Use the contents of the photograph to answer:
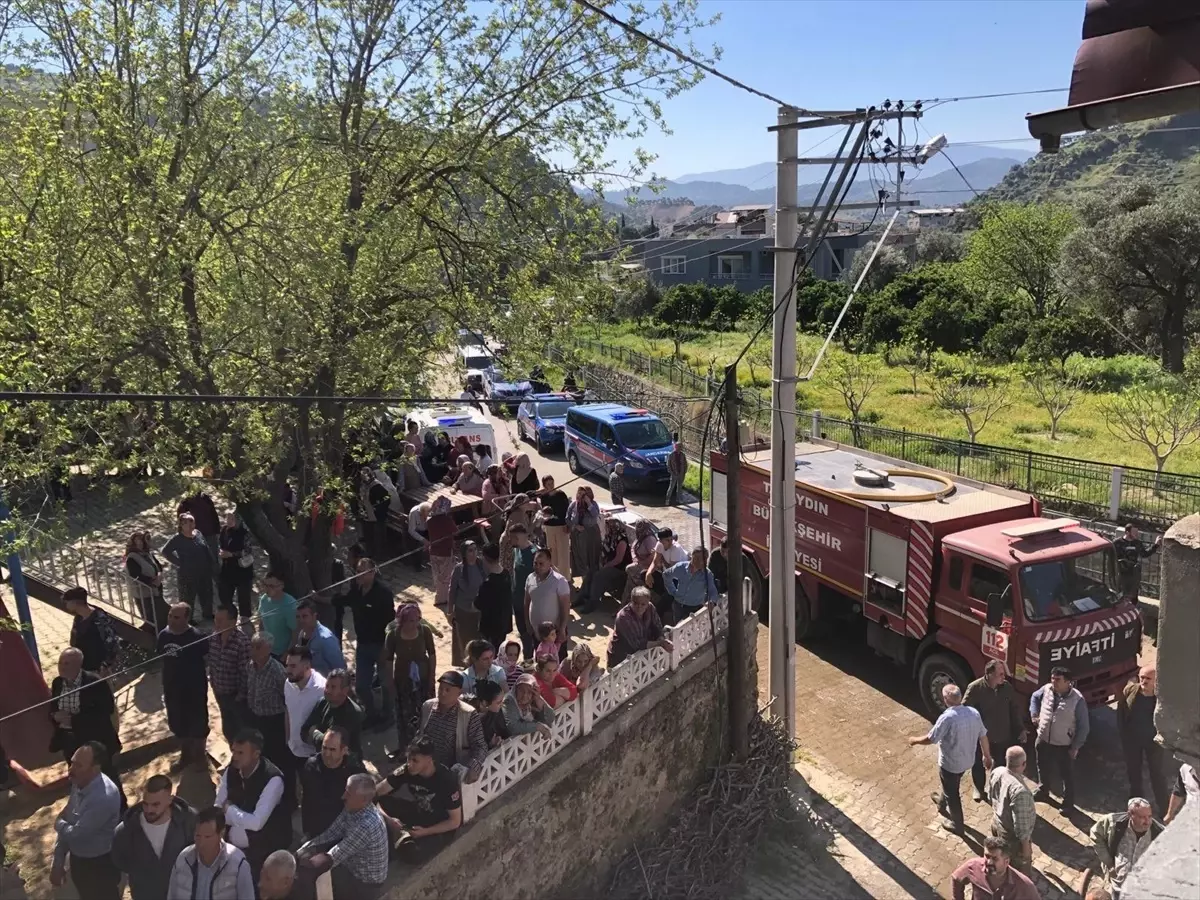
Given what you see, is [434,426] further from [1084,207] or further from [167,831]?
[1084,207]

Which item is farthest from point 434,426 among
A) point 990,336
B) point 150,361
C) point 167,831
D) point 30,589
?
point 990,336

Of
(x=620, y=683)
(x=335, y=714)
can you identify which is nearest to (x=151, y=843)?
(x=335, y=714)

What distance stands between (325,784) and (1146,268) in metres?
38.7

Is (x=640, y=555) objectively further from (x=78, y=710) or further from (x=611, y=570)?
(x=78, y=710)

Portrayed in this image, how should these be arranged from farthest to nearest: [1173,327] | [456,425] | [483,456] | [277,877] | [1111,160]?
[1111,160], [1173,327], [456,425], [483,456], [277,877]

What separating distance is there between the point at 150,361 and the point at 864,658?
30.5ft

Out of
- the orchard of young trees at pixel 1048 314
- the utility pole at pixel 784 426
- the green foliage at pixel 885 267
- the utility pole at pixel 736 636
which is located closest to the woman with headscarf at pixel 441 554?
the utility pole at pixel 736 636

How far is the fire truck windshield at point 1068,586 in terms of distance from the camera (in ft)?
29.8

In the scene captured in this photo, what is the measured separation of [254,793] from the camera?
18.4 feet

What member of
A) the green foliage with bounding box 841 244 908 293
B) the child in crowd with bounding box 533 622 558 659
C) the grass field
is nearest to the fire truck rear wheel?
the child in crowd with bounding box 533 622 558 659

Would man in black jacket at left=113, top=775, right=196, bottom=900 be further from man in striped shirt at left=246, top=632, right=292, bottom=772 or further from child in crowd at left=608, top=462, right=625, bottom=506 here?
child in crowd at left=608, top=462, right=625, bottom=506

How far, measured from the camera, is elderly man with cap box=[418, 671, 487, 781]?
634 cm

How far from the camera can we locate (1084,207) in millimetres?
40844

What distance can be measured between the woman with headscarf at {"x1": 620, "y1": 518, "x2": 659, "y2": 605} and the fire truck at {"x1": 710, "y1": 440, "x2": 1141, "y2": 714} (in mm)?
2026
